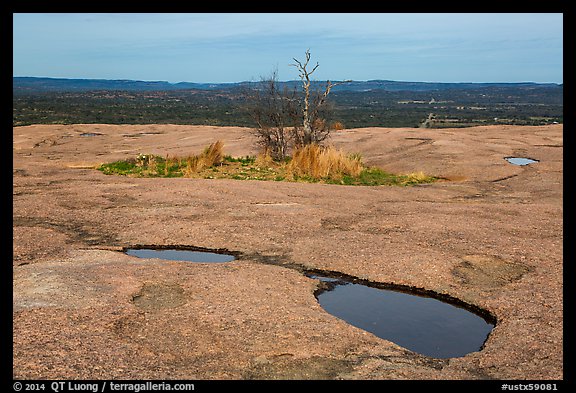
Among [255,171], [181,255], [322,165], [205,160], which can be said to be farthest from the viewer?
[205,160]

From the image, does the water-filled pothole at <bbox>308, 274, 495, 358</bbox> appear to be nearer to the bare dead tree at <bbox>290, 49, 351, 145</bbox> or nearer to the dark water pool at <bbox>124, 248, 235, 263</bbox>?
the dark water pool at <bbox>124, 248, 235, 263</bbox>

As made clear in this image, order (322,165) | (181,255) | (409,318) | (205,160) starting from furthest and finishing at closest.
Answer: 1. (205,160)
2. (322,165)
3. (181,255)
4. (409,318)

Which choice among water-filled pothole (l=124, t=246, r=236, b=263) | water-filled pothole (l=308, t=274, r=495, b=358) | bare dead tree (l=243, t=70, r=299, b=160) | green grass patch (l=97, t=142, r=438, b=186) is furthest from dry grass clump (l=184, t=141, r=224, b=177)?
water-filled pothole (l=308, t=274, r=495, b=358)

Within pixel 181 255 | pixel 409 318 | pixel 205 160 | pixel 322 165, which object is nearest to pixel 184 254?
pixel 181 255

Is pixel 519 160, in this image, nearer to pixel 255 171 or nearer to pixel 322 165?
pixel 322 165

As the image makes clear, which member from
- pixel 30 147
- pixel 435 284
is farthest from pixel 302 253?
pixel 30 147

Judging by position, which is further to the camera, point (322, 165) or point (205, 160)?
point (205, 160)

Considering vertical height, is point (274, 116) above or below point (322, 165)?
above

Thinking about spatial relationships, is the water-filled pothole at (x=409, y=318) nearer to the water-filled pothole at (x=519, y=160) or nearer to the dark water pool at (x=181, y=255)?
the dark water pool at (x=181, y=255)
